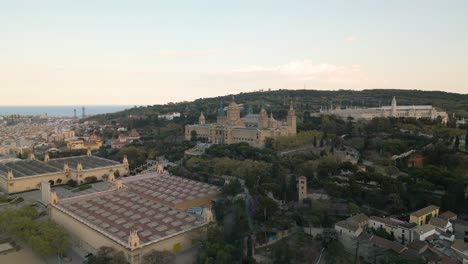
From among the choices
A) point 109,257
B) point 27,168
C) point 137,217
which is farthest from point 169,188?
point 27,168

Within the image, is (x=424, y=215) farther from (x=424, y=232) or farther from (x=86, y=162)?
(x=86, y=162)

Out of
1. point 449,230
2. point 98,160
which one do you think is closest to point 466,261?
point 449,230

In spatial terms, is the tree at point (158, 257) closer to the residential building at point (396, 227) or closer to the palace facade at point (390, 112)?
the residential building at point (396, 227)

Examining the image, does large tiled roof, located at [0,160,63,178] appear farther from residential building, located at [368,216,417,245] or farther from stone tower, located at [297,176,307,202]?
residential building, located at [368,216,417,245]

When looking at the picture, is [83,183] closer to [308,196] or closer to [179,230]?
[179,230]

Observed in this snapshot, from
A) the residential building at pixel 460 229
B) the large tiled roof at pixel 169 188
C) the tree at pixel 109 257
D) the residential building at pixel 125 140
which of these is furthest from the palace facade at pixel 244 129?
the tree at pixel 109 257

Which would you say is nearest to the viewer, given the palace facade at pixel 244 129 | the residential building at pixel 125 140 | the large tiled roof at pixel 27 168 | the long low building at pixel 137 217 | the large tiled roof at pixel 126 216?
the long low building at pixel 137 217

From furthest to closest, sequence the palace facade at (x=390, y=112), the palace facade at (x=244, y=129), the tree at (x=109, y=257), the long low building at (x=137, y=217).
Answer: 1. the palace facade at (x=390, y=112)
2. the palace facade at (x=244, y=129)
3. the long low building at (x=137, y=217)
4. the tree at (x=109, y=257)
